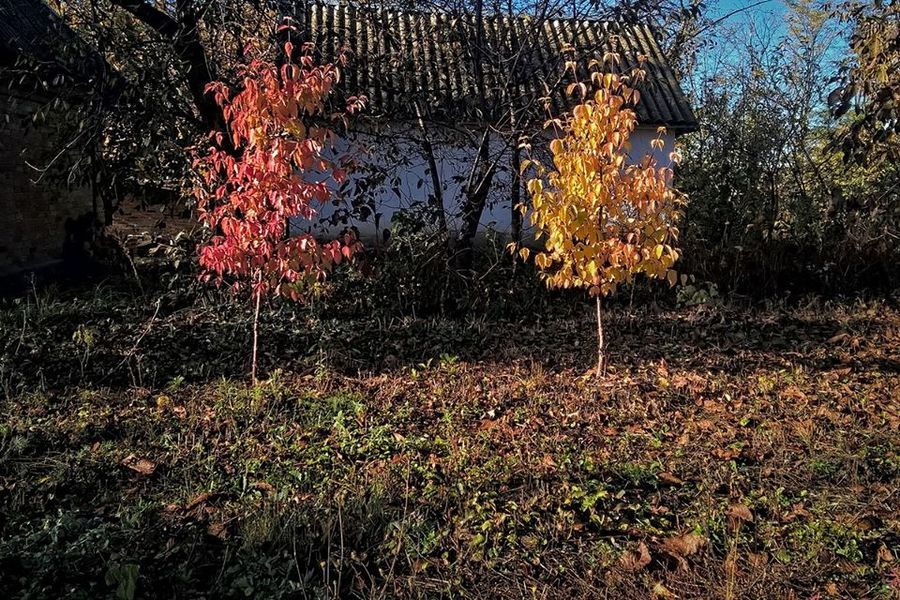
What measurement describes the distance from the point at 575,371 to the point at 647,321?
73.0 inches

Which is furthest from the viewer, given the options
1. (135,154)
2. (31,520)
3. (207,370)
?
(135,154)

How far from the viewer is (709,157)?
10008 mm

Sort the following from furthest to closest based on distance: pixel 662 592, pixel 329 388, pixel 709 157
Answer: pixel 709 157 < pixel 329 388 < pixel 662 592

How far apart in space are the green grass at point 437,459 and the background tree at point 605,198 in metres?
1.05

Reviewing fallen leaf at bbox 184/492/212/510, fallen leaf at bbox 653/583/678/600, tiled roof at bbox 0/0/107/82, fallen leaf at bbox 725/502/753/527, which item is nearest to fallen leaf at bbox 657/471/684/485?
fallen leaf at bbox 725/502/753/527

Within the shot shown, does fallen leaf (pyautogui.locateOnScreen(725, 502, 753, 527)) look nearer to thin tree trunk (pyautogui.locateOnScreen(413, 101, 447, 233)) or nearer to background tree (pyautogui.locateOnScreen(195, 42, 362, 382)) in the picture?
background tree (pyautogui.locateOnScreen(195, 42, 362, 382))

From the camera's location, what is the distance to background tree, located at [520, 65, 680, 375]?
14.4 feet

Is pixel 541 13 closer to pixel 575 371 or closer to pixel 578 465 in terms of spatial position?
pixel 575 371

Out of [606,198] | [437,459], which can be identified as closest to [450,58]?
[606,198]

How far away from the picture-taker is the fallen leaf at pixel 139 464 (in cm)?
377

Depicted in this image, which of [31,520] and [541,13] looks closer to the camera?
[31,520]

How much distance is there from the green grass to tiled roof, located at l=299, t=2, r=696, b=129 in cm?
258

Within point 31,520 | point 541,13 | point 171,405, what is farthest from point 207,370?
point 541,13

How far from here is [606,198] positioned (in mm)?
4500
